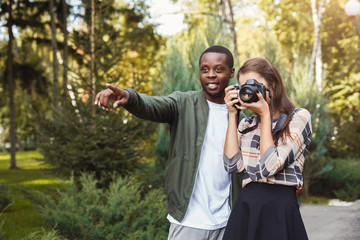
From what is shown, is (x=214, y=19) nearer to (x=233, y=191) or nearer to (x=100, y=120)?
(x=100, y=120)

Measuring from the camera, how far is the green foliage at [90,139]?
23.1ft

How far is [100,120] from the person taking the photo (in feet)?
23.0

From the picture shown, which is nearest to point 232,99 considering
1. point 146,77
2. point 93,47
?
point 146,77

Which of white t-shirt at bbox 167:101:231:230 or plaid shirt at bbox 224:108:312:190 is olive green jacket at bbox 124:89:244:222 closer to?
white t-shirt at bbox 167:101:231:230

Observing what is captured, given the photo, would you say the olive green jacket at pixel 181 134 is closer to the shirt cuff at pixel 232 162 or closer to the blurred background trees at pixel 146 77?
the shirt cuff at pixel 232 162

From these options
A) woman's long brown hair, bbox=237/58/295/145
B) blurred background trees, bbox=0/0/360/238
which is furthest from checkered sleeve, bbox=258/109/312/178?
blurred background trees, bbox=0/0/360/238

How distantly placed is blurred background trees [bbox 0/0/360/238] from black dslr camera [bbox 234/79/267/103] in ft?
4.81

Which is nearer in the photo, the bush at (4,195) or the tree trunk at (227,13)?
the bush at (4,195)

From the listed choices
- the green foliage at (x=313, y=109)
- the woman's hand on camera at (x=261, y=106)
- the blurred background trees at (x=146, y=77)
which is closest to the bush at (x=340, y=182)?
the blurred background trees at (x=146, y=77)

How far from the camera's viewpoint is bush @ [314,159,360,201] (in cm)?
1172

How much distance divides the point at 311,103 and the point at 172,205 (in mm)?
9567

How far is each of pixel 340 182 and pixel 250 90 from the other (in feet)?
37.6

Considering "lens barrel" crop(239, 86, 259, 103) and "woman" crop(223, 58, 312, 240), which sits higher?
"lens barrel" crop(239, 86, 259, 103)

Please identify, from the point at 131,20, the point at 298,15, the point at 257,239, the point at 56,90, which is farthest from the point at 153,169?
the point at 298,15
